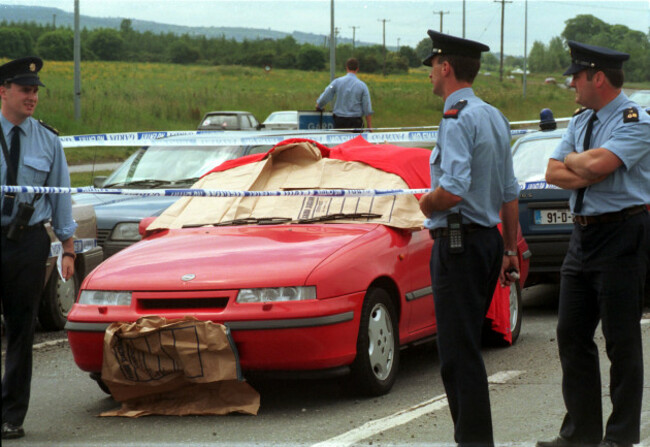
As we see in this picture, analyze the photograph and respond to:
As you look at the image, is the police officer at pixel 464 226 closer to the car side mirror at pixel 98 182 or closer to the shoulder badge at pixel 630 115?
the shoulder badge at pixel 630 115

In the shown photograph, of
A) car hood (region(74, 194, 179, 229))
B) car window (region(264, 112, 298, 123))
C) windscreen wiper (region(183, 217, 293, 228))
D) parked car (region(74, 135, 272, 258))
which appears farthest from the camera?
car window (region(264, 112, 298, 123))

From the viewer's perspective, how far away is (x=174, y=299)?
5.94 meters

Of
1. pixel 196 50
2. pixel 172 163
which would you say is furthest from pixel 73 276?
pixel 196 50

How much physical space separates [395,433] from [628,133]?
188 centimetres

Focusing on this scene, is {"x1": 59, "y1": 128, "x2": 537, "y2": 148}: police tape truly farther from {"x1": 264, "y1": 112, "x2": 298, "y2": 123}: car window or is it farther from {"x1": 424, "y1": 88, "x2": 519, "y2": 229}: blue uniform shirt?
{"x1": 264, "y1": 112, "x2": 298, "y2": 123}: car window

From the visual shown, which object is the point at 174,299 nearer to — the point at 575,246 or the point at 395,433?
the point at 395,433

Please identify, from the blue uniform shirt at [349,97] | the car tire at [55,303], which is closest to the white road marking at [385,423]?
the car tire at [55,303]

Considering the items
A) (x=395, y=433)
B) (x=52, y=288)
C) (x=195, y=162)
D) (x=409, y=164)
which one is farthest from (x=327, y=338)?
(x=195, y=162)

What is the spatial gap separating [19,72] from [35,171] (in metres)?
0.54

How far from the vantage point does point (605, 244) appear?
15.7ft

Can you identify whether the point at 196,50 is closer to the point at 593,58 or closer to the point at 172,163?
the point at 172,163

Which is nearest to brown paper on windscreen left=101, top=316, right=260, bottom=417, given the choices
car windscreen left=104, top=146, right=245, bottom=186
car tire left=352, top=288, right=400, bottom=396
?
car tire left=352, top=288, right=400, bottom=396

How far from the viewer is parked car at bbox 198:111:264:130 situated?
121ft

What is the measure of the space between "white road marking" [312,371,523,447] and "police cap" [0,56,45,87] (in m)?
2.46
